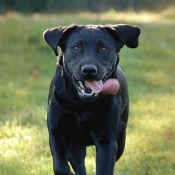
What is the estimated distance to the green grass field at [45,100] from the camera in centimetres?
535

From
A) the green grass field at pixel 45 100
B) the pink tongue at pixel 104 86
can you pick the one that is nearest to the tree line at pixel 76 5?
the green grass field at pixel 45 100

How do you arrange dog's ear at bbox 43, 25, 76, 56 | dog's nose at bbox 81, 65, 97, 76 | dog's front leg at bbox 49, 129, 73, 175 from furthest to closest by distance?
dog's ear at bbox 43, 25, 76, 56
dog's front leg at bbox 49, 129, 73, 175
dog's nose at bbox 81, 65, 97, 76

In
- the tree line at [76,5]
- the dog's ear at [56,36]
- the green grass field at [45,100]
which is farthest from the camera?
the tree line at [76,5]

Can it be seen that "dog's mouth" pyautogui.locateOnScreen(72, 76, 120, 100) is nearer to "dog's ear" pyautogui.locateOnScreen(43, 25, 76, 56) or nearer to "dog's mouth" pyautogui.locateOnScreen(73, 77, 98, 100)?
"dog's mouth" pyautogui.locateOnScreen(73, 77, 98, 100)

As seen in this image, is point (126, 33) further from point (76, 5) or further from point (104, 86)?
point (76, 5)

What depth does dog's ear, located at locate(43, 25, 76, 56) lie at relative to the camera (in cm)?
439

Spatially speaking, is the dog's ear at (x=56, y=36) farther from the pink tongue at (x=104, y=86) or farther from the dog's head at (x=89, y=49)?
the pink tongue at (x=104, y=86)

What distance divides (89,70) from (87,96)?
0.77 ft

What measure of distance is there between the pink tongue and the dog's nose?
0.43 feet

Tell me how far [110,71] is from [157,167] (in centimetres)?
155

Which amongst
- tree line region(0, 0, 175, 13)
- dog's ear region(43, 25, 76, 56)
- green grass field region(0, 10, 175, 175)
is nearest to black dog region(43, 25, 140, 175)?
dog's ear region(43, 25, 76, 56)

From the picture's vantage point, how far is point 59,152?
4.31 metres

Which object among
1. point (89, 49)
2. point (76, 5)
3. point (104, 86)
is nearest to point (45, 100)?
point (89, 49)

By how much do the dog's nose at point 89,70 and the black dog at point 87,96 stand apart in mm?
56
